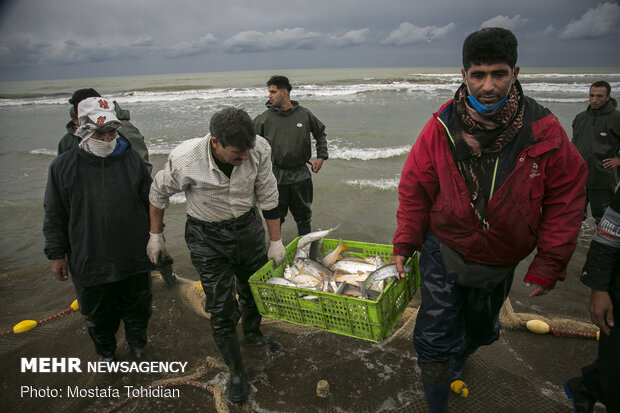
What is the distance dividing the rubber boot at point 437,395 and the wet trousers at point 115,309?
9.29 feet

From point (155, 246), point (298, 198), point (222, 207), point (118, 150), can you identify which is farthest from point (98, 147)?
point (298, 198)

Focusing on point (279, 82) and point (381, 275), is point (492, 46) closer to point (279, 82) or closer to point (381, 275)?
point (381, 275)

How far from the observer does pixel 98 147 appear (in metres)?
3.37

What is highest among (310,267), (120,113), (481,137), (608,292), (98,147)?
(120,113)

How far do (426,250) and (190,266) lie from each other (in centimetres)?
415

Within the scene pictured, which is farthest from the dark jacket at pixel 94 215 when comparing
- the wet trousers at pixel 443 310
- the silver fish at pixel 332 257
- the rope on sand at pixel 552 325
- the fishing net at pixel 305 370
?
the rope on sand at pixel 552 325

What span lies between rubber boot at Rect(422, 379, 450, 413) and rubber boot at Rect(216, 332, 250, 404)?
157 centimetres

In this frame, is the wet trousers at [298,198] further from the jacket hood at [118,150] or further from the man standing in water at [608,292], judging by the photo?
the man standing in water at [608,292]

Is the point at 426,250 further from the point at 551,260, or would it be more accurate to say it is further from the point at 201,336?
the point at 201,336

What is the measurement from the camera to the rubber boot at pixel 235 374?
10.9ft

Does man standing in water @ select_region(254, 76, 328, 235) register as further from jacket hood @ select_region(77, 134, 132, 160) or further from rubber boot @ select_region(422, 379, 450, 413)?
rubber boot @ select_region(422, 379, 450, 413)

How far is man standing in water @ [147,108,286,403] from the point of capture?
3.12 metres

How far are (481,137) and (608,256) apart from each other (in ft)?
3.50

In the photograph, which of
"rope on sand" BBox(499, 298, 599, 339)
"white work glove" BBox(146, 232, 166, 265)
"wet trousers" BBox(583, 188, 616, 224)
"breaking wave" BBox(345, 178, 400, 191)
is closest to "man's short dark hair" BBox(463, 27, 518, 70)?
"rope on sand" BBox(499, 298, 599, 339)
